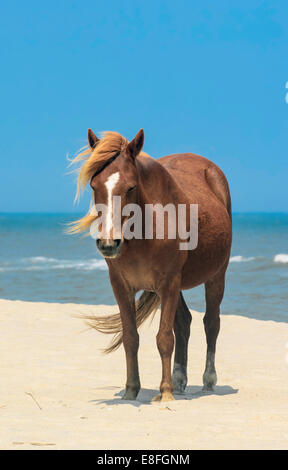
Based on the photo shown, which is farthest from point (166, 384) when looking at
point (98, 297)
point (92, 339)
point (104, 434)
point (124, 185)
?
point (98, 297)

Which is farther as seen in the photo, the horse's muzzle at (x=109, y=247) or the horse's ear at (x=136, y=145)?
the horse's ear at (x=136, y=145)

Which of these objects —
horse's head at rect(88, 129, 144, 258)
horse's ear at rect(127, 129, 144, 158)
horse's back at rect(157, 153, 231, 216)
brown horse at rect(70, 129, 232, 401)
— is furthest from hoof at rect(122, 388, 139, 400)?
horse's ear at rect(127, 129, 144, 158)

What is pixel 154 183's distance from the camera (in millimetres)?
5191

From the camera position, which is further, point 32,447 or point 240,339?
point 240,339

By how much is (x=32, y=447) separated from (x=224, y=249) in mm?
2861

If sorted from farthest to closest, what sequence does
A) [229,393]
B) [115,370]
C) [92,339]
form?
[92,339] → [115,370] → [229,393]

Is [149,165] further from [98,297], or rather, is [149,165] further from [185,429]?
[98,297]

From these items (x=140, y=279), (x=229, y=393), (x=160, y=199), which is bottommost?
(x=229, y=393)

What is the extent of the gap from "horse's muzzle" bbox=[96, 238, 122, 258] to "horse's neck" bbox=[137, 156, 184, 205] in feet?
1.97

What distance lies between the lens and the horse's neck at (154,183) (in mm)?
5051

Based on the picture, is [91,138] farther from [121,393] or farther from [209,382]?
[209,382]

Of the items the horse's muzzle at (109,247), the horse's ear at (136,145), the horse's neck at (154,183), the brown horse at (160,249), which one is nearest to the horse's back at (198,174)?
the brown horse at (160,249)

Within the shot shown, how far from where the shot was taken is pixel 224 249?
6074mm

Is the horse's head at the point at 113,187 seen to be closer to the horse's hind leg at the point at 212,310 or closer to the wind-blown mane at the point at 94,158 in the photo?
the wind-blown mane at the point at 94,158
